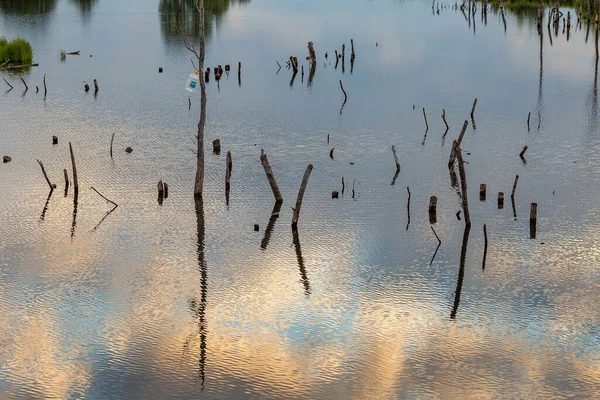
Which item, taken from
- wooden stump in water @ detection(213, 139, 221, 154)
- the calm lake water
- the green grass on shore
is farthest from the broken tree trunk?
the green grass on shore

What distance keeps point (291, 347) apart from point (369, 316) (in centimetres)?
302

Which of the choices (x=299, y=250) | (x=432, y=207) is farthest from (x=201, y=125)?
(x=432, y=207)

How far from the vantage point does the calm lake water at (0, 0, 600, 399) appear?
77.3 ft

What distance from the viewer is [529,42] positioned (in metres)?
93.6

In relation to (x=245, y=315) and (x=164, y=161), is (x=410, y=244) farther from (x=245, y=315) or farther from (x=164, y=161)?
(x=164, y=161)

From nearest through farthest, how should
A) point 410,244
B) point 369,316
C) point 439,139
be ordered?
point 369,316, point 410,244, point 439,139

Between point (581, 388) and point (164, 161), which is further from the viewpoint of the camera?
point (164, 161)

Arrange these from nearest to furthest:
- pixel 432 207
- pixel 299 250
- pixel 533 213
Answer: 1. pixel 299 250
2. pixel 533 213
3. pixel 432 207

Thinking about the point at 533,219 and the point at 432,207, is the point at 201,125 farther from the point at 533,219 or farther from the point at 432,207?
the point at 533,219

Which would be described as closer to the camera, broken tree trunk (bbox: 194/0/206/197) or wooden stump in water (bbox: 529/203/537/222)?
wooden stump in water (bbox: 529/203/537/222)

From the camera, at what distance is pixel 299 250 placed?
32.8 metres

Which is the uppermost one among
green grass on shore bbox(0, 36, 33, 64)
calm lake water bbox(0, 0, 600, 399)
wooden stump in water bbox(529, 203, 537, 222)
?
green grass on shore bbox(0, 36, 33, 64)

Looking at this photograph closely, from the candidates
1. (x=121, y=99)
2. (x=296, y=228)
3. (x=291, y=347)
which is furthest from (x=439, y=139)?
(x=291, y=347)

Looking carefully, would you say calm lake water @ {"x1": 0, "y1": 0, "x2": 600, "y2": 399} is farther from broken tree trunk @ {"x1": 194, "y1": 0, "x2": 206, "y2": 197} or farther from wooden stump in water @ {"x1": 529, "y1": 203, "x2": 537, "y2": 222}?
broken tree trunk @ {"x1": 194, "y1": 0, "x2": 206, "y2": 197}
